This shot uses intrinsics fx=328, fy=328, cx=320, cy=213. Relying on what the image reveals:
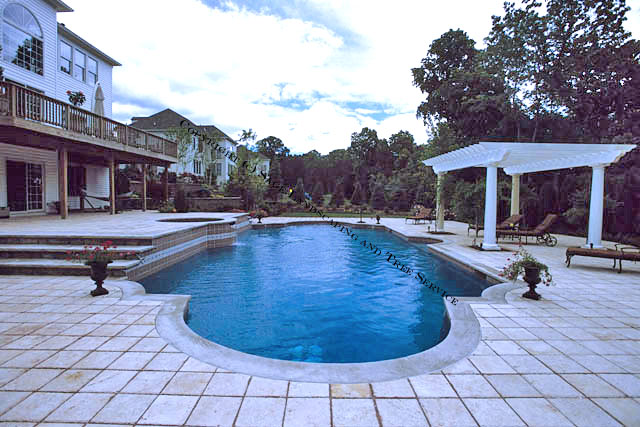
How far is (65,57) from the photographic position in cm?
1380

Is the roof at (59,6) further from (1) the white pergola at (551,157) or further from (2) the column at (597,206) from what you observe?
(2) the column at (597,206)

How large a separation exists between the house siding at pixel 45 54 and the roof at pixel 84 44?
333 millimetres

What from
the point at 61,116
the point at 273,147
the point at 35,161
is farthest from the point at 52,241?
the point at 273,147

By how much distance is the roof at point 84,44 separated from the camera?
13.3 m

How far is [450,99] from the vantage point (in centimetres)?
1948

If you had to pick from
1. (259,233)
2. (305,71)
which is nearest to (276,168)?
(305,71)

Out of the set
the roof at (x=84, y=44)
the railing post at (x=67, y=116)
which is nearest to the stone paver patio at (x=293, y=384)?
the railing post at (x=67, y=116)

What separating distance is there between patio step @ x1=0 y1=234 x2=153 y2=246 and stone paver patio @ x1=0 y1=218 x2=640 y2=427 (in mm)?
3066

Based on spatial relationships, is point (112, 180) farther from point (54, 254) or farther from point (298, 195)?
point (298, 195)

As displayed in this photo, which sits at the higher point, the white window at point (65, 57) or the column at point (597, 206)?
the white window at point (65, 57)

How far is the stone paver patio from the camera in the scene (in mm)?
2055

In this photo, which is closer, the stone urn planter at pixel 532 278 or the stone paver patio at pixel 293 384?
the stone paver patio at pixel 293 384

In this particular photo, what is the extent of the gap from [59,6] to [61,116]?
6693 millimetres

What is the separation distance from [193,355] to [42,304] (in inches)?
107
